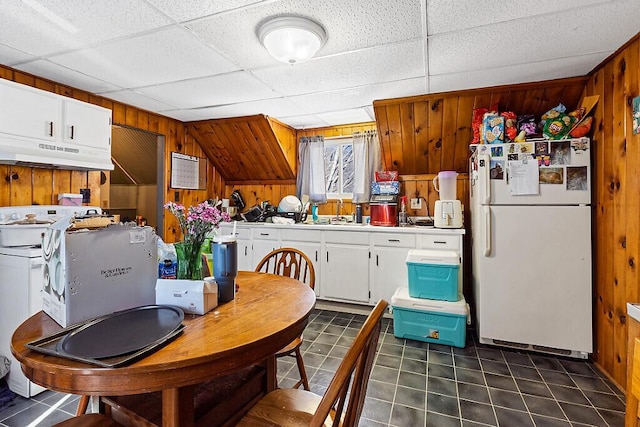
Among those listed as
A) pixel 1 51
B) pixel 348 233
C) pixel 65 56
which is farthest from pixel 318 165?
pixel 1 51

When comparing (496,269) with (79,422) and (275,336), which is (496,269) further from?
(79,422)

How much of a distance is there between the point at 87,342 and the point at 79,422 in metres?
0.39

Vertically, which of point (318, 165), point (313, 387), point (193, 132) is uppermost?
point (193, 132)

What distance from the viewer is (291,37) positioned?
6.20 ft

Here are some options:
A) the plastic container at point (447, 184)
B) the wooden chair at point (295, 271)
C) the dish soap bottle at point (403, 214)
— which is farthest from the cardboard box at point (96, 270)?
the plastic container at point (447, 184)

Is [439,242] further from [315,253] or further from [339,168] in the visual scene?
[339,168]

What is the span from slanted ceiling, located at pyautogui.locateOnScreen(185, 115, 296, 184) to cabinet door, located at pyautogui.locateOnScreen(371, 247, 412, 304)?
5.82 ft

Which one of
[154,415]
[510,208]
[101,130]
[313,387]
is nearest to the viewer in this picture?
[154,415]

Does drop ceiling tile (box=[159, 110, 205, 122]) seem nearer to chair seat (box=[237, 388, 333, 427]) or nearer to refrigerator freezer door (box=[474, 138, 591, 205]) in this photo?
refrigerator freezer door (box=[474, 138, 591, 205])

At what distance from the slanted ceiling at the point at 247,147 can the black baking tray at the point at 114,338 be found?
9.87 feet

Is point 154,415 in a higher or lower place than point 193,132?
lower

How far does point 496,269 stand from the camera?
2512 mm

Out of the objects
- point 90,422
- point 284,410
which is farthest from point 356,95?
point 90,422

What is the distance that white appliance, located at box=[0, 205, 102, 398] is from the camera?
1.91 metres
